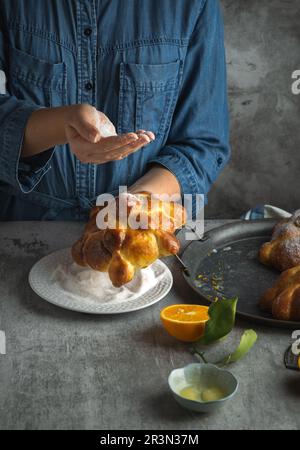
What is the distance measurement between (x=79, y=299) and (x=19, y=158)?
1.58 ft

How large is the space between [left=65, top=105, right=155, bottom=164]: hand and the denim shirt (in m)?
0.26

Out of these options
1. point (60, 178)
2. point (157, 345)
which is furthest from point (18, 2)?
point (157, 345)

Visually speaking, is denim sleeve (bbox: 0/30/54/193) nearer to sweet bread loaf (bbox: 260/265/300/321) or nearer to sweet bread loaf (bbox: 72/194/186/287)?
sweet bread loaf (bbox: 72/194/186/287)

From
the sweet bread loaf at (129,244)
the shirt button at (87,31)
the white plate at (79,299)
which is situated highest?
the shirt button at (87,31)

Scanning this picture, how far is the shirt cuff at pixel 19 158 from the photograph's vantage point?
1.65 metres

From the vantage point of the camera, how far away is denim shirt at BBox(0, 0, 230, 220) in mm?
1852

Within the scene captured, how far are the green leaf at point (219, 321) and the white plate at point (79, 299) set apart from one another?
0.19 metres

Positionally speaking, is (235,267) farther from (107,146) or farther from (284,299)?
(107,146)

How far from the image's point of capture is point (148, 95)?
195cm

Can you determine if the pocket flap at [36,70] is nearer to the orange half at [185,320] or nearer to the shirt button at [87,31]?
the shirt button at [87,31]

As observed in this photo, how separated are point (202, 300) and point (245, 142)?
1.54 meters

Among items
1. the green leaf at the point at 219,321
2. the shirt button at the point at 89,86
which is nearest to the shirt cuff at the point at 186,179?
the shirt button at the point at 89,86

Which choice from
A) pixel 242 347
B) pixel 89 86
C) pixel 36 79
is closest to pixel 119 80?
pixel 89 86

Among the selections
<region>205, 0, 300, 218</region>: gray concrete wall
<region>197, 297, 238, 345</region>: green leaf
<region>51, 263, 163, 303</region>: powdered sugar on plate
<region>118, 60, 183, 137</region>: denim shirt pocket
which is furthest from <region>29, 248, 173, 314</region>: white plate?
<region>205, 0, 300, 218</region>: gray concrete wall
